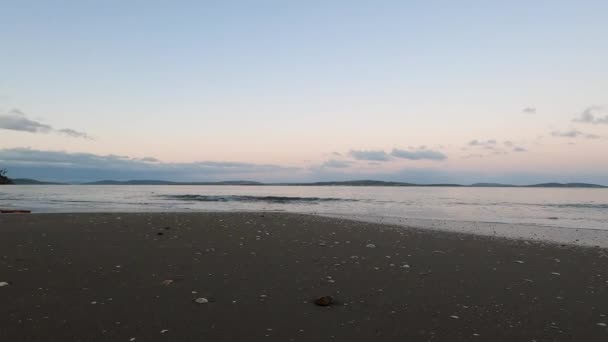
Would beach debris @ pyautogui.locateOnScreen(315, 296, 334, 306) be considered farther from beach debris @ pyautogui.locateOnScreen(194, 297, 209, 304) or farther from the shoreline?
the shoreline

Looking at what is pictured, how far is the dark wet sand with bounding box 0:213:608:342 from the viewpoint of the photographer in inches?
208

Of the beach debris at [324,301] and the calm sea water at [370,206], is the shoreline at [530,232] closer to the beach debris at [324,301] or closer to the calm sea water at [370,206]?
the calm sea water at [370,206]

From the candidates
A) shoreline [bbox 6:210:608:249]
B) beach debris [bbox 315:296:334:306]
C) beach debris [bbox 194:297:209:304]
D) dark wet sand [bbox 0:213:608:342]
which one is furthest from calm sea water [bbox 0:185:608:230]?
beach debris [bbox 194:297:209:304]

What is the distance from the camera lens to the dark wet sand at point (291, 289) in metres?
5.28

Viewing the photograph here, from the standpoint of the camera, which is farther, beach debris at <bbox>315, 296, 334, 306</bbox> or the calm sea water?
the calm sea water

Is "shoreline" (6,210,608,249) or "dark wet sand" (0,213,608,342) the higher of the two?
"dark wet sand" (0,213,608,342)

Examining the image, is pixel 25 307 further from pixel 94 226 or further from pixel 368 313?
pixel 94 226

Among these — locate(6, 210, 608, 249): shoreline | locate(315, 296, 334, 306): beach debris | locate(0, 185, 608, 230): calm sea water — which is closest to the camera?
locate(315, 296, 334, 306): beach debris

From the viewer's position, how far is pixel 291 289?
711 centimetres

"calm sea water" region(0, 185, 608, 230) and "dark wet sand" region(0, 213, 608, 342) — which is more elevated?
"dark wet sand" region(0, 213, 608, 342)

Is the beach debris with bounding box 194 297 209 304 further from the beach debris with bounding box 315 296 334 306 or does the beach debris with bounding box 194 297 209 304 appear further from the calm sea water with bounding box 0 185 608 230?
the calm sea water with bounding box 0 185 608 230

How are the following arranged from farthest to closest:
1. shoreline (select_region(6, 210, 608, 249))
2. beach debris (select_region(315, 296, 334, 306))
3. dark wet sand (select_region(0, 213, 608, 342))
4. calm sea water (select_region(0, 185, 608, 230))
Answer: calm sea water (select_region(0, 185, 608, 230)), shoreline (select_region(6, 210, 608, 249)), beach debris (select_region(315, 296, 334, 306)), dark wet sand (select_region(0, 213, 608, 342))

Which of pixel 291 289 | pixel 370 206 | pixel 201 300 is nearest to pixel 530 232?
pixel 291 289

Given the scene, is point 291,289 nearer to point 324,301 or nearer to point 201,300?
point 324,301
